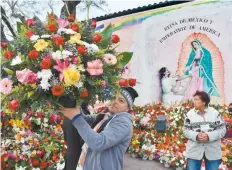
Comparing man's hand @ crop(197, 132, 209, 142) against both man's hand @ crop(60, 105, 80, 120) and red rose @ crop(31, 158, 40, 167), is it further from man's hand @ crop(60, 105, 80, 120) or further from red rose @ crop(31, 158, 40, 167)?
man's hand @ crop(60, 105, 80, 120)

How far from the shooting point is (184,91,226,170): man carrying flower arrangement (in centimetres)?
474

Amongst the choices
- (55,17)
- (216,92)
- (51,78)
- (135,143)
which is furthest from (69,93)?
(216,92)

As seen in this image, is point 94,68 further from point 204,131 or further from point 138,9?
point 138,9

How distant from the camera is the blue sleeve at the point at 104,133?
8.29ft

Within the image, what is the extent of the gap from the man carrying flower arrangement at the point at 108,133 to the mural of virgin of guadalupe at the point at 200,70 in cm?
486

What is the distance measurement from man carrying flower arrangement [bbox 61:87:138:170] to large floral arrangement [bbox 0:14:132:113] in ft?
0.54

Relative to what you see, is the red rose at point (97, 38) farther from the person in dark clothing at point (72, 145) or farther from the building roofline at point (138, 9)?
the building roofline at point (138, 9)

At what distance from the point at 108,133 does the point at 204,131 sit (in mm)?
2394

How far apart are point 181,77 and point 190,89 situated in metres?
0.31

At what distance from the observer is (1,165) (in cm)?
480

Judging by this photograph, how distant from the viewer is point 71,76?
2.33m

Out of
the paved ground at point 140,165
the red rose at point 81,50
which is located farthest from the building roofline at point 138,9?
the red rose at point 81,50

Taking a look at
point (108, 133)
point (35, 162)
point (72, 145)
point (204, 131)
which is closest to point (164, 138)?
point (204, 131)

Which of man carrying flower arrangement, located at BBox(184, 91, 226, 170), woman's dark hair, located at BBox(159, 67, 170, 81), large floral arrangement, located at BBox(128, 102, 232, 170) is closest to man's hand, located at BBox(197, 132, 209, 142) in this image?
man carrying flower arrangement, located at BBox(184, 91, 226, 170)
